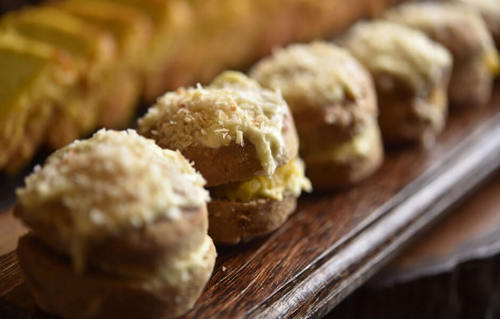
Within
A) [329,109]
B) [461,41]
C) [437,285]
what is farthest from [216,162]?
[461,41]

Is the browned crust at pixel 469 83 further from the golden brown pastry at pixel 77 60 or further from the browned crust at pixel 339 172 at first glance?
the golden brown pastry at pixel 77 60

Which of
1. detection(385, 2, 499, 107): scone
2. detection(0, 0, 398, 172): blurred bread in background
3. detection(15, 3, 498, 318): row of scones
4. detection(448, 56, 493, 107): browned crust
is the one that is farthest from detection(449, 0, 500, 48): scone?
detection(0, 0, 398, 172): blurred bread in background

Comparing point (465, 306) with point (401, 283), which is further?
point (465, 306)

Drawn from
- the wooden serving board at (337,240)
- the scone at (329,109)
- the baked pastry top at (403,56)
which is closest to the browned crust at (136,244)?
the wooden serving board at (337,240)

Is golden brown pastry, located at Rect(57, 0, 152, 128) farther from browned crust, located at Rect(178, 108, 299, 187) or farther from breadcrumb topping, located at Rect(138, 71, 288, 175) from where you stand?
browned crust, located at Rect(178, 108, 299, 187)

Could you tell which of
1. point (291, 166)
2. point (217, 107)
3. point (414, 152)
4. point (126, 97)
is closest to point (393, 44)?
point (414, 152)

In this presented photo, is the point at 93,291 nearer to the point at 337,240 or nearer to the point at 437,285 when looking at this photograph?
the point at 337,240

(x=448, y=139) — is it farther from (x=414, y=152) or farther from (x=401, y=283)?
(x=401, y=283)
